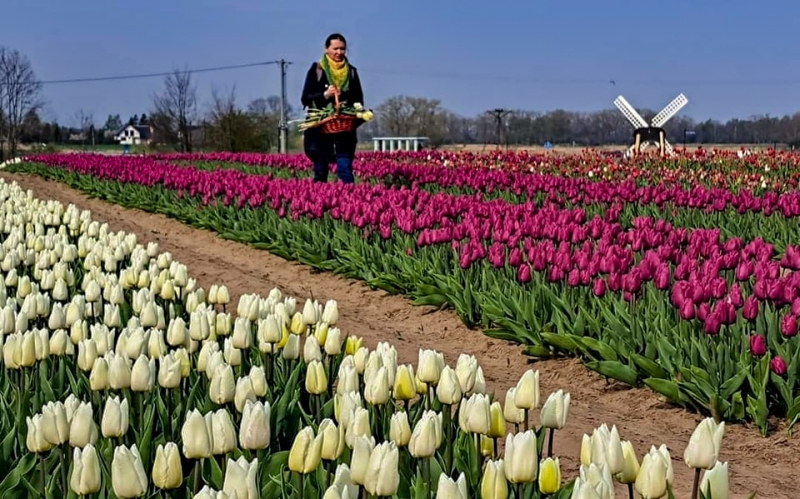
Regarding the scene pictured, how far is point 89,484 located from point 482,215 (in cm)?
517

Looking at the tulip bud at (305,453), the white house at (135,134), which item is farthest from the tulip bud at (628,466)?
the white house at (135,134)

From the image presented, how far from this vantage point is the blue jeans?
399 inches

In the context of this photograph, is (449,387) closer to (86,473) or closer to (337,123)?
(86,473)

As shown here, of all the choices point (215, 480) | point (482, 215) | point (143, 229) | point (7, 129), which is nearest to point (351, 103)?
point (143, 229)

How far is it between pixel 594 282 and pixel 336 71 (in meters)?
5.72

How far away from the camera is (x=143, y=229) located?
1048 cm

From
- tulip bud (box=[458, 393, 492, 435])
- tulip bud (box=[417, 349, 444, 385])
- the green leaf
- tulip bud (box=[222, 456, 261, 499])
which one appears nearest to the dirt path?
the green leaf

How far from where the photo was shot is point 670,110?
35844mm

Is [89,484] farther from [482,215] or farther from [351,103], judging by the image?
→ [351,103]

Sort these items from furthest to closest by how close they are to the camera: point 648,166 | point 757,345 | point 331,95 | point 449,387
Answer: point 648,166, point 331,95, point 757,345, point 449,387

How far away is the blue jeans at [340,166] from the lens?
10.1 m

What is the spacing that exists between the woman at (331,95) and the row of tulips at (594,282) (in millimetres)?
1790

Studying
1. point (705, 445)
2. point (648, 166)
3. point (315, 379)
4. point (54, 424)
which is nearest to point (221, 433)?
point (54, 424)

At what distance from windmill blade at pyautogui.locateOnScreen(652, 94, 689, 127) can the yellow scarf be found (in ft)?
92.2
